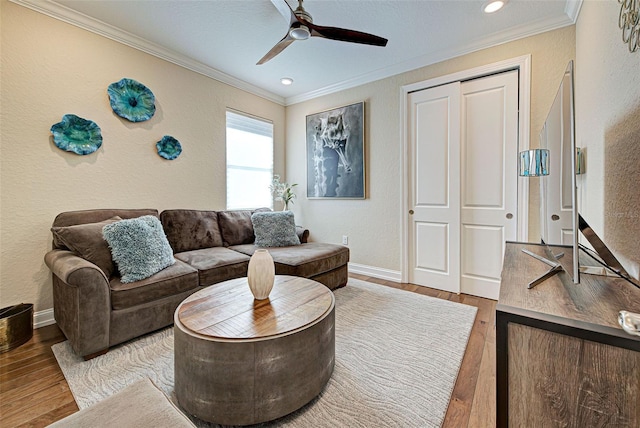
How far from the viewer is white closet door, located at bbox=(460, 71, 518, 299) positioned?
266cm

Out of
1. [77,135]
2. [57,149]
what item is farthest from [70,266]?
[77,135]

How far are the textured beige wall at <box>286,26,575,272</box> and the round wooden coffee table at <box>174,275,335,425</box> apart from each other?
224cm

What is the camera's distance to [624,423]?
68cm

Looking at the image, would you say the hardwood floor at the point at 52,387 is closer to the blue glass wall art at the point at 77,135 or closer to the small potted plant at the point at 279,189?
the blue glass wall art at the point at 77,135

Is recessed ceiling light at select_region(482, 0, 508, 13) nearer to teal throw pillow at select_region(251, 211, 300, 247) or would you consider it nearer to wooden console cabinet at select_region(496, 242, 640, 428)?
wooden console cabinet at select_region(496, 242, 640, 428)

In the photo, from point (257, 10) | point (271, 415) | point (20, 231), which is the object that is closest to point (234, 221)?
point (20, 231)

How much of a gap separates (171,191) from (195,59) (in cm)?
157

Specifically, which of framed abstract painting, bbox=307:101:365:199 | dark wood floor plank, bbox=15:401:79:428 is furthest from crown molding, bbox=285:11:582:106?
dark wood floor plank, bbox=15:401:79:428

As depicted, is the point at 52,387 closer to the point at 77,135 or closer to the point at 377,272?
the point at 77,135

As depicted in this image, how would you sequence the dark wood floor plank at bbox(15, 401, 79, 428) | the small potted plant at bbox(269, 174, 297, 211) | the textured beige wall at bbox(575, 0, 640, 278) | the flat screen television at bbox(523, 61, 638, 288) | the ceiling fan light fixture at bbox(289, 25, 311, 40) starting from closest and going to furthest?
the flat screen television at bbox(523, 61, 638, 288)
the textured beige wall at bbox(575, 0, 640, 278)
the dark wood floor plank at bbox(15, 401, 79, 428)
the ceiling fan light fixture at bbox(289, 25, 311, 40)
the small potted plant at bbox(269, 174, 297, 211)

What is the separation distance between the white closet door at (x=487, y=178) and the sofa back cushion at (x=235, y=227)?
254cm

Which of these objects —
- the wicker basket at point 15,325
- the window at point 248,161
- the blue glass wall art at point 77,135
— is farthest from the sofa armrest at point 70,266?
the window at point 248,161

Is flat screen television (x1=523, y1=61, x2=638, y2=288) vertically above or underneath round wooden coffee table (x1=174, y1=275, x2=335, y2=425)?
above

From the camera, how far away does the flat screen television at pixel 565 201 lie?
922 mm
